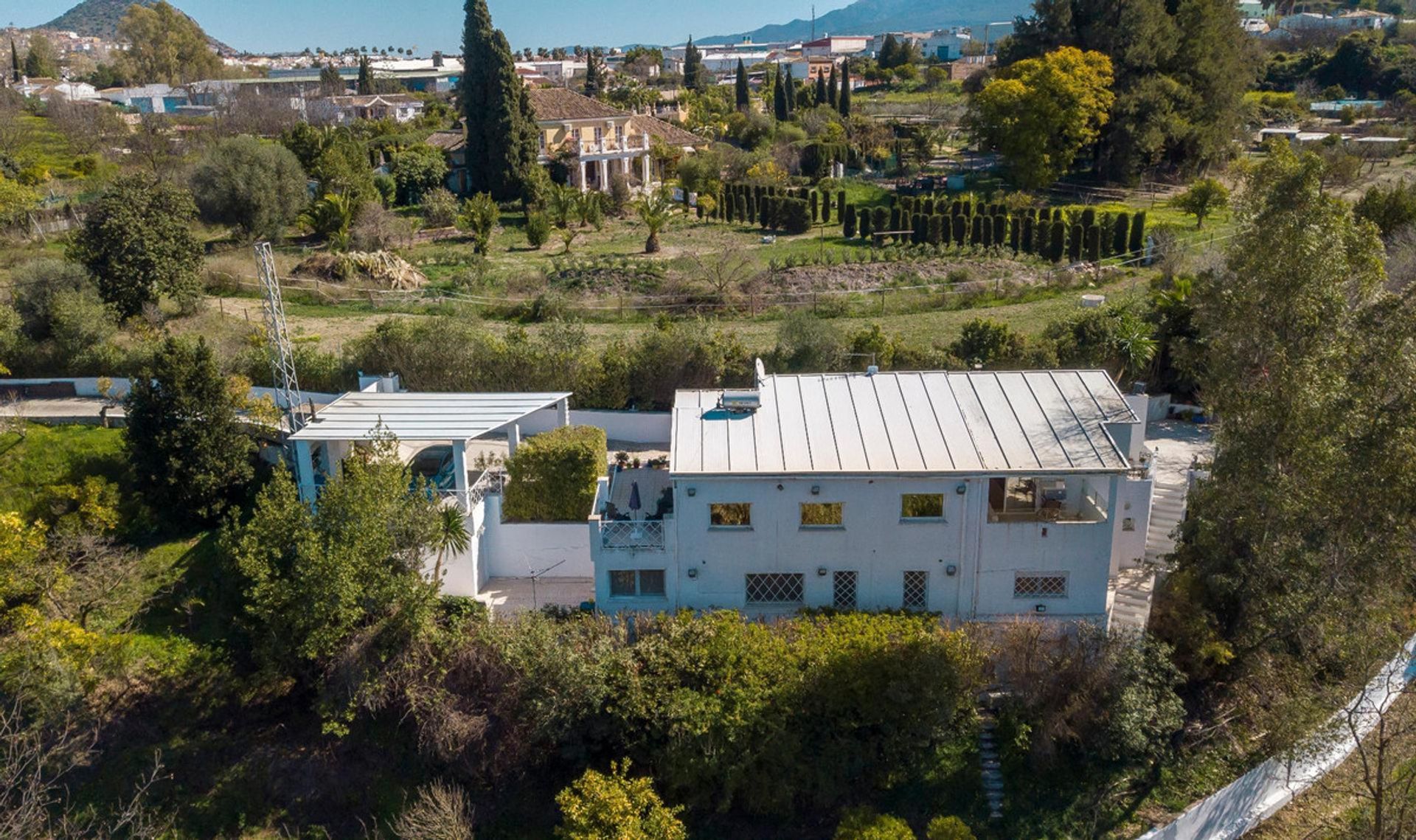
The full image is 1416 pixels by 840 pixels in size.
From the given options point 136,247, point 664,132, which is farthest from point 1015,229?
point 136,247

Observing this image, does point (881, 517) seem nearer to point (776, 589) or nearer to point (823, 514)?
point (823, 514)

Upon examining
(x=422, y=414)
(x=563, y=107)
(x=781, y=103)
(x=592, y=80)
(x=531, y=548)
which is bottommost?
(x=531, y=548)

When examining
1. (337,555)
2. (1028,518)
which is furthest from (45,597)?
(1028,518)

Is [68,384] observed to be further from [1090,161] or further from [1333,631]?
[1090,161]

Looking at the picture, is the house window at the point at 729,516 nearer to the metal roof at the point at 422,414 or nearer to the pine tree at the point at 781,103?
the metal roof at the point at 422,414

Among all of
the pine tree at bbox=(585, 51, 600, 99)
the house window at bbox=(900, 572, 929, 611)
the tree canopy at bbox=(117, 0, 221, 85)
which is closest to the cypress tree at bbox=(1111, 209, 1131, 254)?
the house window at bbox=(900, 572, 929, 611)

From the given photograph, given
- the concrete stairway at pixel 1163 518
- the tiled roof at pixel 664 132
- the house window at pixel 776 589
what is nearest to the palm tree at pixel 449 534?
the house window at pixel 776 589
